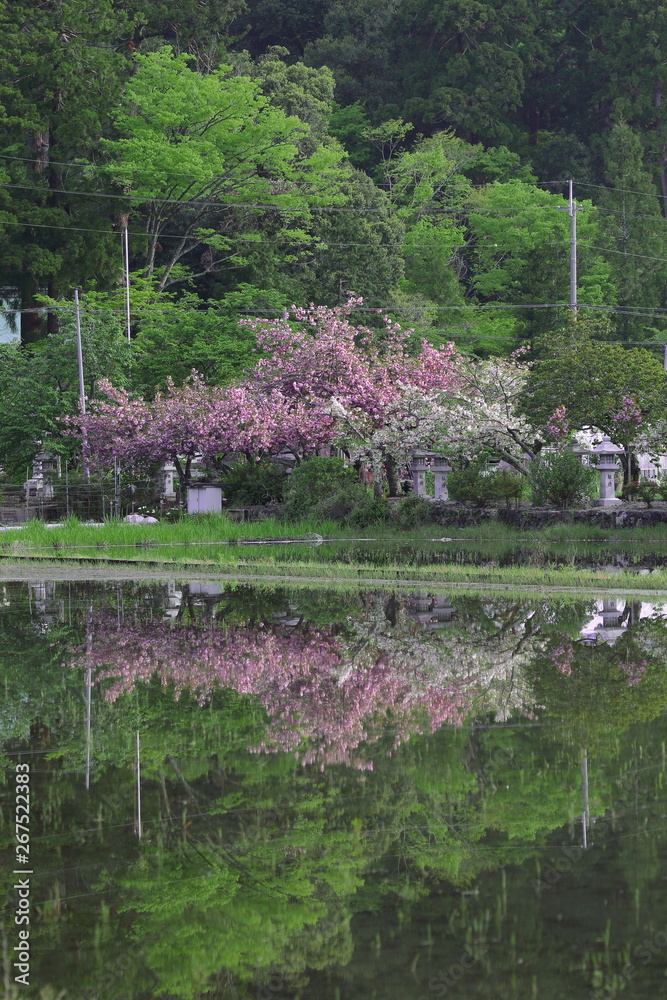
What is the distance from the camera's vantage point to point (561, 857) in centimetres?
737

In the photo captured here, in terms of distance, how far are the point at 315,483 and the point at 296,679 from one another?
2188 centimetres

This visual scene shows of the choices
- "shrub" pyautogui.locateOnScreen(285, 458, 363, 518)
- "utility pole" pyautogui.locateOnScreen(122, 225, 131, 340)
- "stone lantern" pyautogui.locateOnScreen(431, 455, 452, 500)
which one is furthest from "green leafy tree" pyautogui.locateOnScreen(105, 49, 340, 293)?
"stone lantern" pyautogui.locateOnScreen(431, 455, 452, 500)

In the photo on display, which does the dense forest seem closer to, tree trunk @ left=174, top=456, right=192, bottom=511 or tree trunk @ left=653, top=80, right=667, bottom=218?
tree trunk @ left=653, top=80, right=667, bottom=218

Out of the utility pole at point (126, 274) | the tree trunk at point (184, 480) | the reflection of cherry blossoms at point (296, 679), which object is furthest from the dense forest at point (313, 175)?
the reflection of cherry blossoms at point (296, 679)

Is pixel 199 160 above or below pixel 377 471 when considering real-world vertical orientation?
above

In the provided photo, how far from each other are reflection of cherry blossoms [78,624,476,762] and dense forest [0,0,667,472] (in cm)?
2891

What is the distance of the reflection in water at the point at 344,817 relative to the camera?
606cm

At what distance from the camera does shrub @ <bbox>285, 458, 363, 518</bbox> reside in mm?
34750

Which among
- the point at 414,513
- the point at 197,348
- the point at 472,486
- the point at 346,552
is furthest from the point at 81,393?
the point at 346,552

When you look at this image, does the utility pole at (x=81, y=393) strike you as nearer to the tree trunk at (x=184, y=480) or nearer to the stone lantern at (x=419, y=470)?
the tree trunk at (x=184, y=480)

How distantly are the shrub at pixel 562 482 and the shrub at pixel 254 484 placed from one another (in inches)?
381

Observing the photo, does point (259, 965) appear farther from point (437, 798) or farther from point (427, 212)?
point (427, 212)

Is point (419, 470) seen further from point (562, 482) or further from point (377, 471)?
point (562, 482)

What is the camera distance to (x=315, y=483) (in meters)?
35.1
